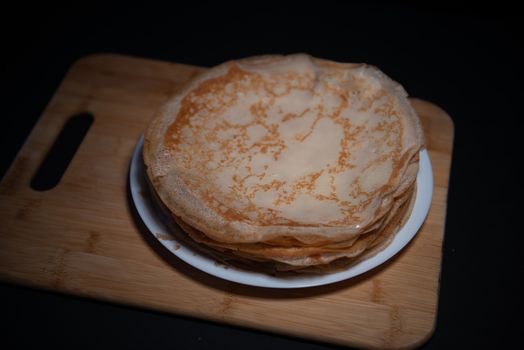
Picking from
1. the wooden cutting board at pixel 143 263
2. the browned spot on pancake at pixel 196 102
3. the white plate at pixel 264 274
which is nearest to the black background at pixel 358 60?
the wooden cutting board at pixel 143 263

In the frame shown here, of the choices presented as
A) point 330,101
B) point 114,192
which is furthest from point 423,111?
point 114,192

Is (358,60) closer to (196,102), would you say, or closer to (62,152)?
(196,102)

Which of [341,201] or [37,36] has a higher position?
[341,201]

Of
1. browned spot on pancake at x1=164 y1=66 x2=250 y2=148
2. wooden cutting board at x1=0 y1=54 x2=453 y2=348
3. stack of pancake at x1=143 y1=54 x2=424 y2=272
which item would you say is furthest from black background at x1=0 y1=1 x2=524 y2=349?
browned spot on pancake at x1=164 y1=66 x2=250 y2=148

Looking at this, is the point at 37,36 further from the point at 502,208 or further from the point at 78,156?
the point at 502,208

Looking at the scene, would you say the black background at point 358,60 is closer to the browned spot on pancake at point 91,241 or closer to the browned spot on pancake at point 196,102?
the browned spot on pancake at point 91,241

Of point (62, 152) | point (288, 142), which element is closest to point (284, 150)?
point (288, 142)
